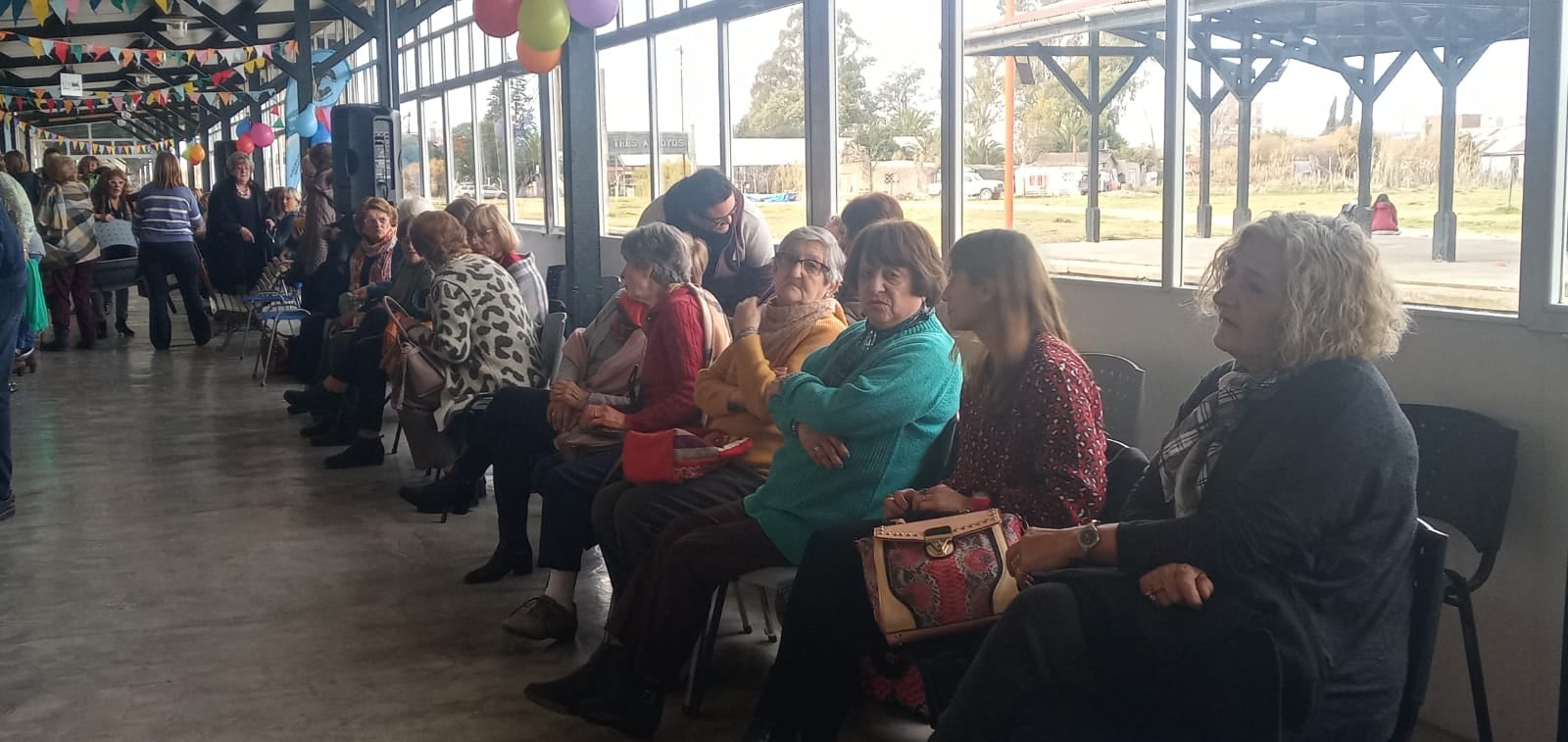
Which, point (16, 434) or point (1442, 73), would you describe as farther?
point (16, 434)

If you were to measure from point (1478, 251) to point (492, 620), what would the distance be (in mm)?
2816

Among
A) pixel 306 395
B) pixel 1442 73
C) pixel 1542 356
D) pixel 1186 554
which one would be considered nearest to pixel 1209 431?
pixel 1186 554

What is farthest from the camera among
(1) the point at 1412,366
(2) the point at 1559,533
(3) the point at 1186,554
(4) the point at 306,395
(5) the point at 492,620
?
(4) the point at 306,395

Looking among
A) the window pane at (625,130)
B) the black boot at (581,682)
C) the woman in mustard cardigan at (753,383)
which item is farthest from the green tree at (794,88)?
the black boot at (581,682)

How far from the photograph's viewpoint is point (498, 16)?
6633 mm

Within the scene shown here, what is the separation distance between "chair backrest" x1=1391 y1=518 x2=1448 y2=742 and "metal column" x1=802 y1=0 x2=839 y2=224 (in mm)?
4338

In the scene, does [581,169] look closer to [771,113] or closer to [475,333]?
[771,113]

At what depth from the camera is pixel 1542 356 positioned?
2771 millimetres

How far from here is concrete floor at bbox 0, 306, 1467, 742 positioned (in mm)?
3246

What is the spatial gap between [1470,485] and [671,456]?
1.81m

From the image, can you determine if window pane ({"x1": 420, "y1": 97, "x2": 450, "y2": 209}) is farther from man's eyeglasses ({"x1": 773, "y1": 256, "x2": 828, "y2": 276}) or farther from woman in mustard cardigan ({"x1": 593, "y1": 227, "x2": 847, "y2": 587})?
man's eyeglasses ({"x1": 773, "y1": 256, "x2": 828, "y2": 276})

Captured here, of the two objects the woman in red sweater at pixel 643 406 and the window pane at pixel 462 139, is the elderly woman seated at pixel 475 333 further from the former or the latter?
the window pane at pixel 462 139

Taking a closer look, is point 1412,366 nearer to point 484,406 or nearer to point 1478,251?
point 1478,251

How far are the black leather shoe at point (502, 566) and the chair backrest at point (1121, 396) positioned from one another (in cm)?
199
